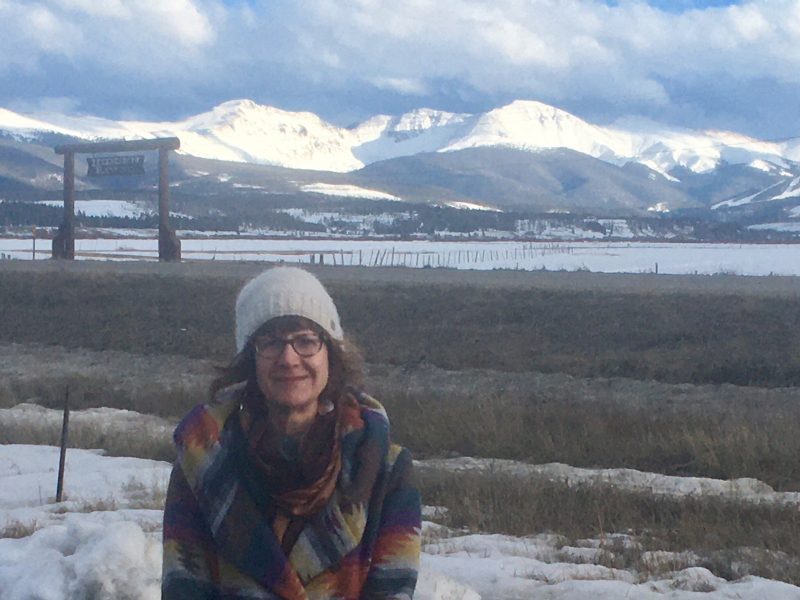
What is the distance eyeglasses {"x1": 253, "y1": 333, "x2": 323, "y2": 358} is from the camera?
3.49 m

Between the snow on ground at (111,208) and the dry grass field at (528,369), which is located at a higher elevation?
the snow on ground at (111,208)

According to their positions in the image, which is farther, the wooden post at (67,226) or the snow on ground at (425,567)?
the wooden post at (67,226)

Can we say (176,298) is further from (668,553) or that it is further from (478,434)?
(668,553)

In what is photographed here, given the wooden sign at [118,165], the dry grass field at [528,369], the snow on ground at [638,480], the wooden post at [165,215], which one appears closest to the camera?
the dry grass field at [528,369]

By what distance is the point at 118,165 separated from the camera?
41812 mm

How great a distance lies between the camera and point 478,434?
1356 centimetres

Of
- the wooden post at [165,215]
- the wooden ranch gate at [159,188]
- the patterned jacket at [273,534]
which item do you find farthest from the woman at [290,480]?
the wooden post at [165,215]

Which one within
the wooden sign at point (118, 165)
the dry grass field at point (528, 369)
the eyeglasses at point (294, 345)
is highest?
the wooden sign at point (118, 165)

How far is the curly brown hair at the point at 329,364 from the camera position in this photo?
3.50m

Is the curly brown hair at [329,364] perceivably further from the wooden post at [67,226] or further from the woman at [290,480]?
the wooden post at [67,226]

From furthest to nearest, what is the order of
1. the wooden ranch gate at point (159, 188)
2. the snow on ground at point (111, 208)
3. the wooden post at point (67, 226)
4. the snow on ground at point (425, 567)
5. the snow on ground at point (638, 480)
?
the snow on ground at point (111, 208)
the wooden post at point (67, 226)
the wooden ranch gate at point (159, 188)
the snow on ground at point (638, 480)
the snow on ground at point (425, 567)

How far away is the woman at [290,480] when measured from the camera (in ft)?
10.8

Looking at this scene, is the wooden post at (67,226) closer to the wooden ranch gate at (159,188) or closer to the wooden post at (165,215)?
the wooden ranch gate at (159,188)

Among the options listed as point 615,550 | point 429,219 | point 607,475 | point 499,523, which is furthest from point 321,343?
point 429,219
